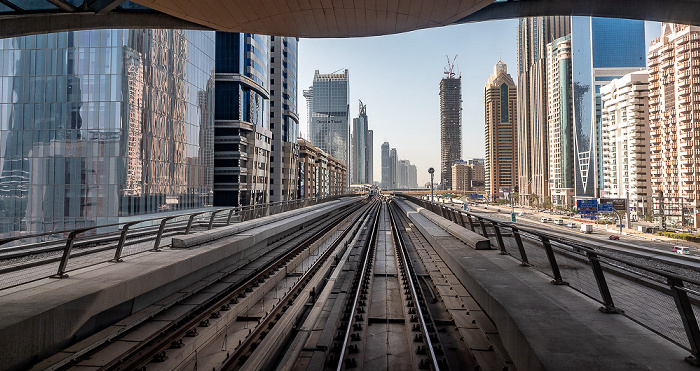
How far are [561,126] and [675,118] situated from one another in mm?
55765

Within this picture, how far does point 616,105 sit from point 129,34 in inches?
4881

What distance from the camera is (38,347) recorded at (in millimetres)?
5469

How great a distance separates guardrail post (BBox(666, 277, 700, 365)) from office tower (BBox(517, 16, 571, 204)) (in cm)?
14329

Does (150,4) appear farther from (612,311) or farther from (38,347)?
(612,311)

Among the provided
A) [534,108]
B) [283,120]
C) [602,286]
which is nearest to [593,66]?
[534,108]

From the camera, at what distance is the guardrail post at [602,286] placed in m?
4.97

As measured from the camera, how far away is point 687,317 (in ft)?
11.8

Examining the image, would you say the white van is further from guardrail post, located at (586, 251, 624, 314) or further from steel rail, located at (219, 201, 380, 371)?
guardrail post, located at (586, 251, 624, 314)

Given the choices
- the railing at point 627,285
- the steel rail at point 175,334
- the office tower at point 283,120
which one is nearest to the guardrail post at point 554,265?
the railing at point 627,285

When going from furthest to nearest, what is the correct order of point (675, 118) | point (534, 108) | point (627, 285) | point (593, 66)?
point (534, 108), point (593, 66), point (675, 118), point (627, 285)

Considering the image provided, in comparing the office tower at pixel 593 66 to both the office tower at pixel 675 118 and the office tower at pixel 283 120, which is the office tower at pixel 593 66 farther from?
the office tower at pixel 283 120

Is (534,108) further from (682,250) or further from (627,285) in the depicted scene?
(627,285)

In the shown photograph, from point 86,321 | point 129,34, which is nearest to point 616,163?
point 129,34

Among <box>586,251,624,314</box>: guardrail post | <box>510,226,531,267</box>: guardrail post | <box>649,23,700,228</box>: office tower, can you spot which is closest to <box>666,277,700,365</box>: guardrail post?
<box>586,251,624,314</box>: guardrail post
